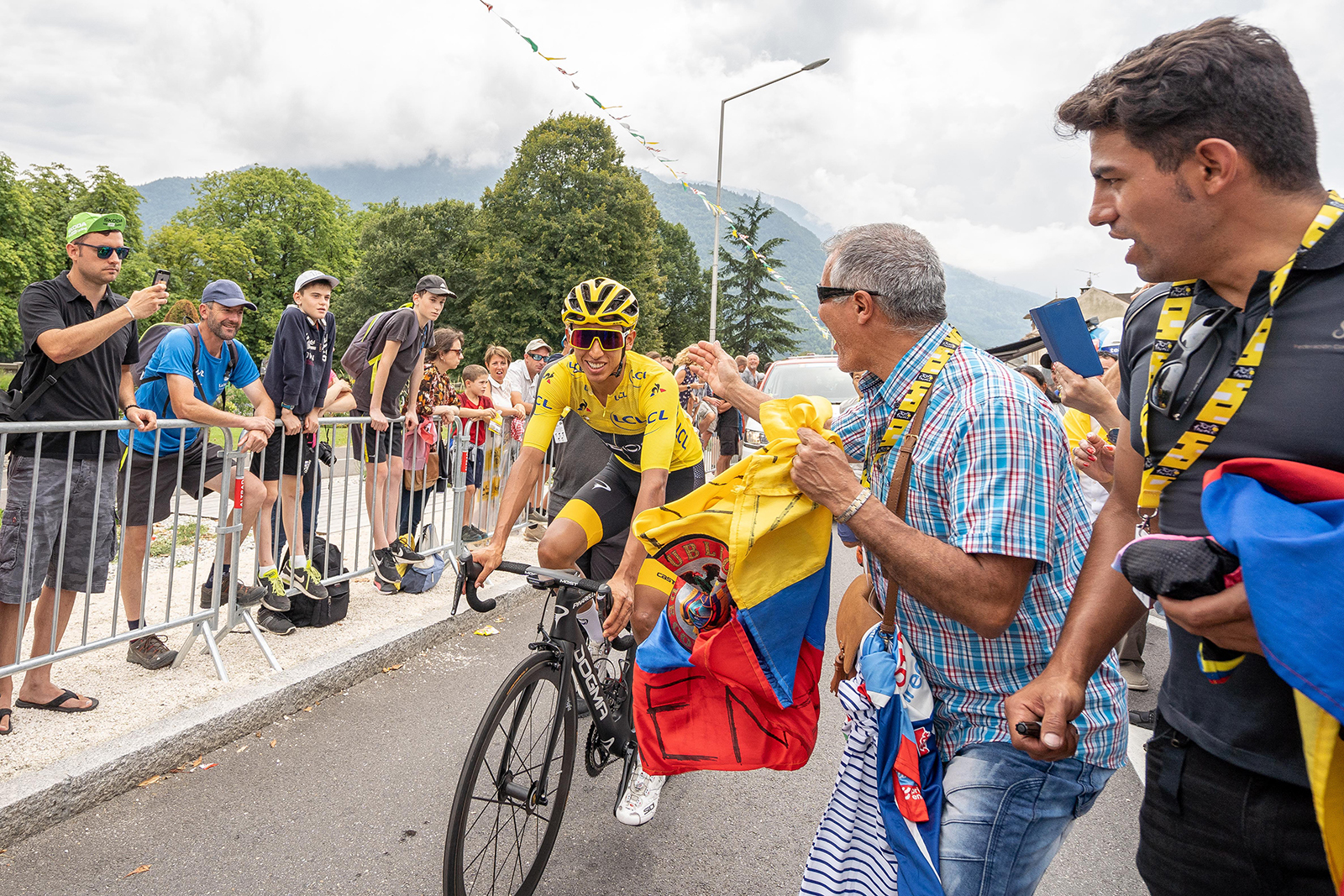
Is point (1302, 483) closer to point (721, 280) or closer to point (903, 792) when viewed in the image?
point (903, 792)

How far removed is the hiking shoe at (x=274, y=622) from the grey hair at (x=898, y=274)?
4.71 metres

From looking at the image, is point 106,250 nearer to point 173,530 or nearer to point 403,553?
point 173,530

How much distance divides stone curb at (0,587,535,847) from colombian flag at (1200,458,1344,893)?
3888 mm

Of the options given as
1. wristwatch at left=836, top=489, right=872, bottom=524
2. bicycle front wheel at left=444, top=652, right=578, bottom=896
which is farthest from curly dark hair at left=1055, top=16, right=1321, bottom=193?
bicycle front wheel at left=444, top=652, right=578, bottom=896

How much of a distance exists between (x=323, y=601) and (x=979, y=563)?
4975 mm

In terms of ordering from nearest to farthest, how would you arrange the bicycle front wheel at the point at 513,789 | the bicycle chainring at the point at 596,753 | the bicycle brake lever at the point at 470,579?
1. the bicycle front wheel at the point at 513,789
2. the bicycle brake lever at the point at 470,579
3. the bicycle chainring at the point at 596,753

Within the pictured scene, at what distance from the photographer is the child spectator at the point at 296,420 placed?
5.45 metres

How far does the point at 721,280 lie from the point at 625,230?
24348 millimetres

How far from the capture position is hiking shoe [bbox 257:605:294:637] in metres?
5.38

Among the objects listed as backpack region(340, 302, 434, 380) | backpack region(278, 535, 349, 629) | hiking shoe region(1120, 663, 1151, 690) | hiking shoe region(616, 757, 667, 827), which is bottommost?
hiking shoe region(616, 757, 667, 827)

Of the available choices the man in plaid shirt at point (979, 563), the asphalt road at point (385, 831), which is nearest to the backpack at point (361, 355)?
the asphalt road at point (385, 831)

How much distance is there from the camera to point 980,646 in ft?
5.77

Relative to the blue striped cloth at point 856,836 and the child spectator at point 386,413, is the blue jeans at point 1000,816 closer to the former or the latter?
the blue striped cloth at point 856,836

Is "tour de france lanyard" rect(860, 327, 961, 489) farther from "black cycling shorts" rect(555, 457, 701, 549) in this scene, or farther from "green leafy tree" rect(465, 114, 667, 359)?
"green leafy tree" rect(465, 114, 667, 359)
